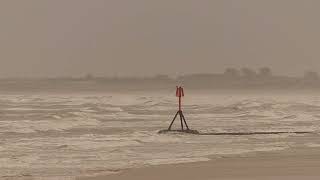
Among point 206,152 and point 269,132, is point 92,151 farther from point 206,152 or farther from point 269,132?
point 269,132

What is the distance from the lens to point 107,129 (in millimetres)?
17875

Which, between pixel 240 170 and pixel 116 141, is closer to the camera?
pixel 240 170

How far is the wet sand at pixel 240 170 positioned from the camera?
31.4 feet

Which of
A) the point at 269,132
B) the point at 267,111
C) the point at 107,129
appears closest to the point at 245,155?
the point at 269,132

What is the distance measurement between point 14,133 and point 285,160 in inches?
338

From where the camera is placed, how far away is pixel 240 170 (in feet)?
33.7

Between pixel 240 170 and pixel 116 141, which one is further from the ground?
pixel 116 141

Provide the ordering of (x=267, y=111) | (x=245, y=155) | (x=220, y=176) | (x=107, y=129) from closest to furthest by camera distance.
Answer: (x=220, y=176)
(x=245, y=155)
(x=107, y=129)
(x=267, y=111)

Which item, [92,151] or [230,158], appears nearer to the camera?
[230,158]

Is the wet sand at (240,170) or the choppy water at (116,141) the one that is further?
the choppy water at (116,141)

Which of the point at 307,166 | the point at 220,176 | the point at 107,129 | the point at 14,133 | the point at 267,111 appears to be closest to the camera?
the point at 220,176

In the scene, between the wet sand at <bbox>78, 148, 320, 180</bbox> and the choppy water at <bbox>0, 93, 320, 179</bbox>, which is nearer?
the wet sand at <bbox>78, 148, 320, 180</bbox>

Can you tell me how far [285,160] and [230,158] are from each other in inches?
44.3

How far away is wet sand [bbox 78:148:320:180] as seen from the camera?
9570 millimetres
